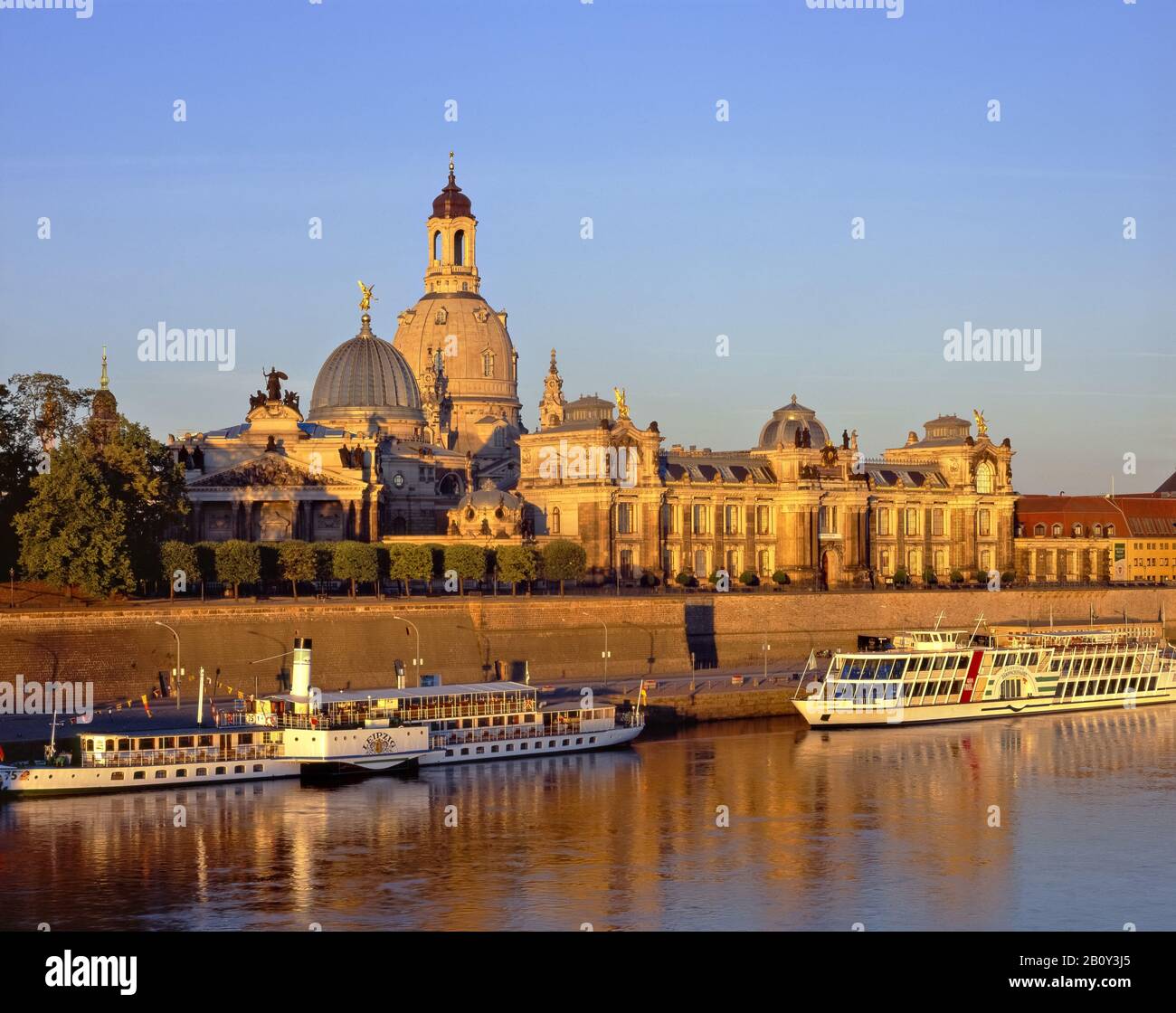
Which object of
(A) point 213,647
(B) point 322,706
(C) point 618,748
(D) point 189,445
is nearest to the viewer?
(B) point 322,706

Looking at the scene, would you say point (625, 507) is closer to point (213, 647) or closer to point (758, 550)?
point (758, 550)

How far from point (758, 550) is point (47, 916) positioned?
73714 mm

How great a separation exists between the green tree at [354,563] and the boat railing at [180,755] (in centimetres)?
2768

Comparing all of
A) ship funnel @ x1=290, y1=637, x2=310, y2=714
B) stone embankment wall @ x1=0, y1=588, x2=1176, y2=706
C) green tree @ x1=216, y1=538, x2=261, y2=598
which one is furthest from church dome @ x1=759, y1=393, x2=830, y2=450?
ship funnel @ x1=290, y1=637, x2=310, y2=714

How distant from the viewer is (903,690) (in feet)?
237

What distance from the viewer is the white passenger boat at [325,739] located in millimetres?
54000

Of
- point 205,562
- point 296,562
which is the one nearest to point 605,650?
point 296,562

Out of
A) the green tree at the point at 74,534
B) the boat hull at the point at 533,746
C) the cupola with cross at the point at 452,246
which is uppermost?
the cupola with cross at the point at 452,246

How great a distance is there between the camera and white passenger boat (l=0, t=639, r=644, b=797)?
54000 mm

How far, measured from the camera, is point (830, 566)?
11375cm

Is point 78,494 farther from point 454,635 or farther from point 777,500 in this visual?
point 777,500

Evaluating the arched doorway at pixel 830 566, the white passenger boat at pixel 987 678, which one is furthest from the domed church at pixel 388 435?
the white passenger boat at pixel 987 678

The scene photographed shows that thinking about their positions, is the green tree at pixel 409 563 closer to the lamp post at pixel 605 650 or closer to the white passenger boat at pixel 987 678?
the lamp post at pixel 605 650
